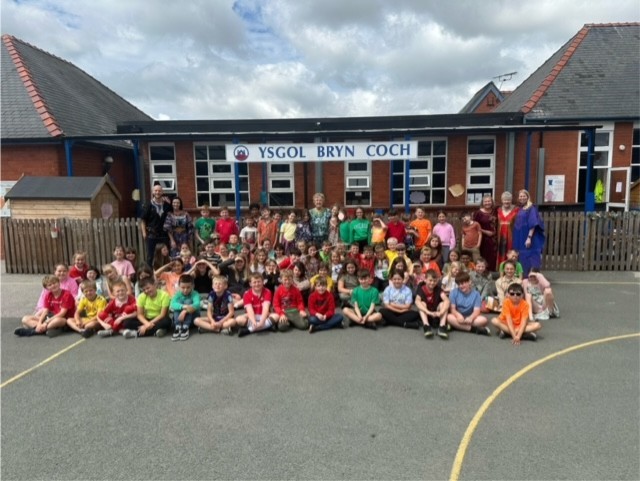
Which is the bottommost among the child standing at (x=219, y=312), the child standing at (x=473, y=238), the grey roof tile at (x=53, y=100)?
the child standing at (x=219, y=312)

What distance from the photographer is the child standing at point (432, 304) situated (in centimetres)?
632

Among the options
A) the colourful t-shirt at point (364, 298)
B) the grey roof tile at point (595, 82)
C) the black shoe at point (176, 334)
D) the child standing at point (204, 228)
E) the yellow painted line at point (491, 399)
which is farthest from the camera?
the grey roof tile at point (595, 82)

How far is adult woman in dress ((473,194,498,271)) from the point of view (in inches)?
336

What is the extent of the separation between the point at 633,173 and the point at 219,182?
50.4ft

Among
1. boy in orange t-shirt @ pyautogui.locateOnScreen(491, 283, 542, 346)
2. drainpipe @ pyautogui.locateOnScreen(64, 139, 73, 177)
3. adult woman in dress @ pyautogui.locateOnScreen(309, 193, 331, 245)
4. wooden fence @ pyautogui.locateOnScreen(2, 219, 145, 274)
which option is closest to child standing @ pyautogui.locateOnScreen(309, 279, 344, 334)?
boy in orange t-shirt @ pyautogui.locateOnScreen(491, 283, 542, 346)

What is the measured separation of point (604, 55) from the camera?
1755 centimetres

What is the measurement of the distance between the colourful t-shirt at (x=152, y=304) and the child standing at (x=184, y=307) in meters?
0.13

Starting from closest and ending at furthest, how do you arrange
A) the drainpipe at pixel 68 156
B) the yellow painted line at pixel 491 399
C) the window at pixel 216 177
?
the yellow painted line at pixel 491 399 → the drainpipe at pixel 68 156 → the window at pixel 216 177

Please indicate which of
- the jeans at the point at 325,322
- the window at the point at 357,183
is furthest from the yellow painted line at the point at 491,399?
the window at the point at 357,183

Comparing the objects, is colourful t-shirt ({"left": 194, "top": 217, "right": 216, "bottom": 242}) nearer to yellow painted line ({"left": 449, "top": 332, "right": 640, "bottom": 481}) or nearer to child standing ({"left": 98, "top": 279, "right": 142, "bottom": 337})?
child standing ({"left": 98, "top": 279, "right": 142, "bottom": 337})

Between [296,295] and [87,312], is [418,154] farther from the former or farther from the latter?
[87,312]

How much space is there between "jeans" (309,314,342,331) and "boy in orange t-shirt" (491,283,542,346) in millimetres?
2197

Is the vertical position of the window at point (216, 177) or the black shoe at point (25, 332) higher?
the window at point (216, 177)

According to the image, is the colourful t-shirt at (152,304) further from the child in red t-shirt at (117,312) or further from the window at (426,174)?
the window at (426,174)
